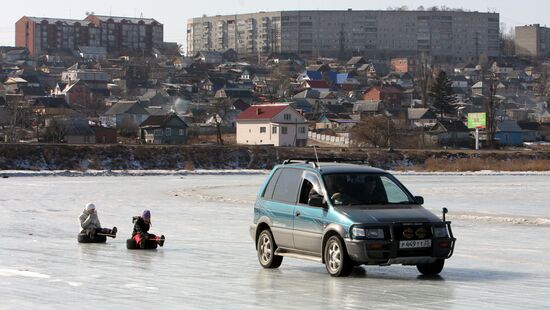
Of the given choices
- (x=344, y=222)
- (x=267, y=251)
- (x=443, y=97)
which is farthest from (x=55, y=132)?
(x=344, y=222)

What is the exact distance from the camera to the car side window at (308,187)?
1712 centimetres

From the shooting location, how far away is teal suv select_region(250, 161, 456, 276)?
→ 1580cm

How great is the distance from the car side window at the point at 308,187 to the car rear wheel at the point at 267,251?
1072 millimetres

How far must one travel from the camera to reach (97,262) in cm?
1908

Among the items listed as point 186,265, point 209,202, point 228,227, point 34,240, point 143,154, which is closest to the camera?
point 186,265

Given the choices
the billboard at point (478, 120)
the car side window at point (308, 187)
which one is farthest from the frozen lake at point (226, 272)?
the billboard at point (478, 120)

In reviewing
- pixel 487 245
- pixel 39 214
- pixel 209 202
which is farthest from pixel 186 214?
pixel 487 245

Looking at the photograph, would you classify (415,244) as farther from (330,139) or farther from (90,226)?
(330,139)

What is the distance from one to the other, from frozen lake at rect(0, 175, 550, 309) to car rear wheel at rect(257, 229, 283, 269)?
22 cm

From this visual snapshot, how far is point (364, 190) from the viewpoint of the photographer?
671 inches

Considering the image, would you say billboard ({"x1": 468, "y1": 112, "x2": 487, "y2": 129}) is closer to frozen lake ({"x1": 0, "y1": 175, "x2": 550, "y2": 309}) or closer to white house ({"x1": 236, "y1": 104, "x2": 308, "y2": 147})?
white house ({"x1": 236, "y1": 104, "x2": 308, "y2": 147})

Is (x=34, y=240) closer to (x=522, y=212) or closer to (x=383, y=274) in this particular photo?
(x=383, y=274)

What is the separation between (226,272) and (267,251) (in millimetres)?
970

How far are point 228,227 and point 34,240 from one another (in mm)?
5730
